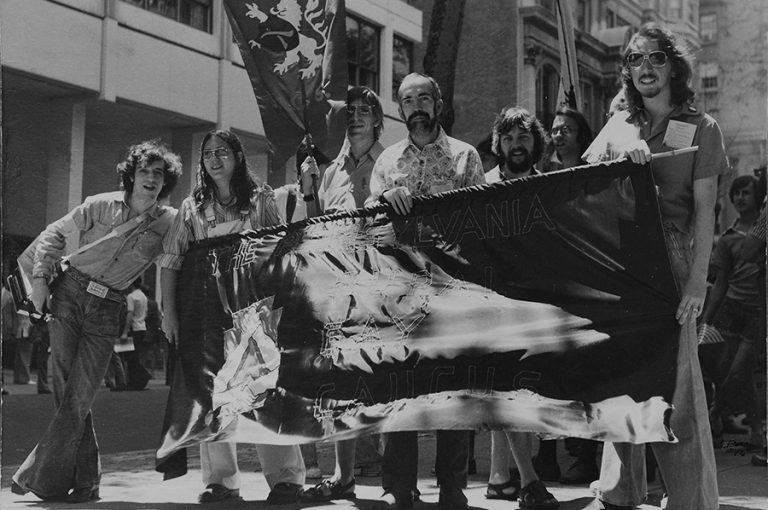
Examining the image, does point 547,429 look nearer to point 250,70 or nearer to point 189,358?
point 189,358

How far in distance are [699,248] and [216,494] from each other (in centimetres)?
294

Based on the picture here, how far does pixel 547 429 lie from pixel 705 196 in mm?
1251

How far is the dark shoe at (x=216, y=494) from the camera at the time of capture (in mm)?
5383

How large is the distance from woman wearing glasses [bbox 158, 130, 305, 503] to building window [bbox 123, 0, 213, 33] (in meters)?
13.1

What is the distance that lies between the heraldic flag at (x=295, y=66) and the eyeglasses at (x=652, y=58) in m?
2.01

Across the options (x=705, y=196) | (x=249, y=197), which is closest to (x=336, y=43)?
(x=249, y=197)

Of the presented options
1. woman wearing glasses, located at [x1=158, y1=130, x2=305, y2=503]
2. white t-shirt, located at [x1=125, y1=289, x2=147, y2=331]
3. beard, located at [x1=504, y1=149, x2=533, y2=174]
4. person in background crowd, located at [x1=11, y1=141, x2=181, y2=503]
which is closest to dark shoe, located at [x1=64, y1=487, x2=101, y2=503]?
person in background crowd, located at [x1=11, y1=141, x2=181, y2=503]

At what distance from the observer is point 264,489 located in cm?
588

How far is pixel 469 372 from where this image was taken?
461 cm

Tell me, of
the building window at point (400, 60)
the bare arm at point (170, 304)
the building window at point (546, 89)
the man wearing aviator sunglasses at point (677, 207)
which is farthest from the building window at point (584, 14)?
the man wearing aviator sunglasses at point (677, 207)

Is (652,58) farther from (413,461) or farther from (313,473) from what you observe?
(313,473)

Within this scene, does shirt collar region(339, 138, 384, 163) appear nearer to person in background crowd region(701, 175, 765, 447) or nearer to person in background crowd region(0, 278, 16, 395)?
person in background crowd region(701, 175, 765, 447)

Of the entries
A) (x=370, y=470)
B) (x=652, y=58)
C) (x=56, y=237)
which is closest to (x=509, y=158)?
(x=652, y=58)

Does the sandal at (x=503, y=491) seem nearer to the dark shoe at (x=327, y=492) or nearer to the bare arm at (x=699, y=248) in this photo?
the dark shoe at (x=327, y=492)
